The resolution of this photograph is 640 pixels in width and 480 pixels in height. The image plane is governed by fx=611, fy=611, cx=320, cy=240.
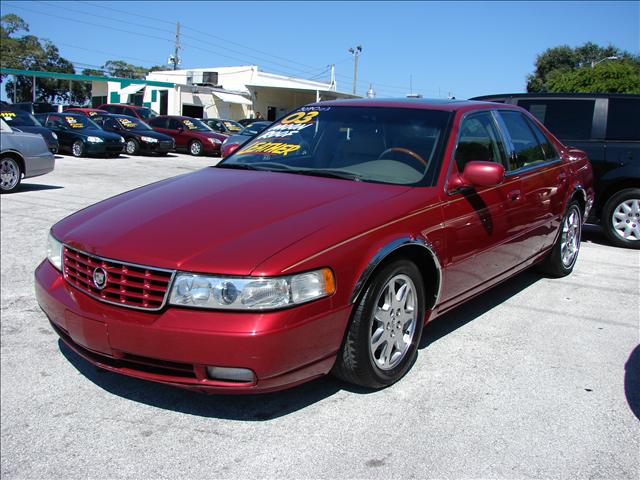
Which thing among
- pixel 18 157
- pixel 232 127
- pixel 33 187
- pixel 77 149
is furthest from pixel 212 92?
pixel 18 157

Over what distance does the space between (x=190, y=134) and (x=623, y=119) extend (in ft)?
59.3

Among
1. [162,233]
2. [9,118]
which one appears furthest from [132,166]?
[162,233]

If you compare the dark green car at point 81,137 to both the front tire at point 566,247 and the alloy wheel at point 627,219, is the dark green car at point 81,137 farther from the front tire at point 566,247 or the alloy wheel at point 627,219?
the front tire at point 566,247

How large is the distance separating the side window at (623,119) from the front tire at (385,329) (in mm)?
4869

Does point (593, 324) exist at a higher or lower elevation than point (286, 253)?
lower

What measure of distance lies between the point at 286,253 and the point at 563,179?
3529 millimetres

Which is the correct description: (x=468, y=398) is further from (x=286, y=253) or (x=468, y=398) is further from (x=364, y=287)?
(x=286, y=253)

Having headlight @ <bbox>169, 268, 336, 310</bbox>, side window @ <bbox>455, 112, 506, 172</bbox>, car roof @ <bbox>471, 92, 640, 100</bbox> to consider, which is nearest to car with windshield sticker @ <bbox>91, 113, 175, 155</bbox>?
car roof @ <bbox>471, 92, 640, 100</bbox>

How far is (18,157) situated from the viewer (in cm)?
1034

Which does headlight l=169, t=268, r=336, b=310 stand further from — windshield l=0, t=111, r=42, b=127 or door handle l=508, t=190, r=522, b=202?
windshield l=0, t=111, r=42, b=127

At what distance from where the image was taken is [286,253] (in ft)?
8.85

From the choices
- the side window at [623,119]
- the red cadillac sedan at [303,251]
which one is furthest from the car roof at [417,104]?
the side window at [623,119]

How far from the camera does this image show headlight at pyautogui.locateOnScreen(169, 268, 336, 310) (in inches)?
102

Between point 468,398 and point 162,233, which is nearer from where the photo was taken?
point 162,233
